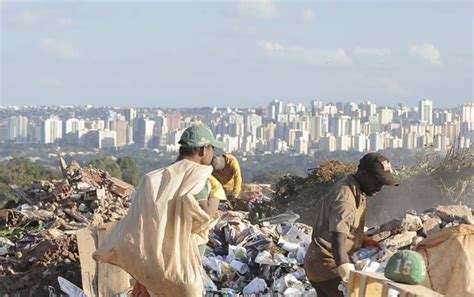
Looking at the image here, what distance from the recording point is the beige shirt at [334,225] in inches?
228

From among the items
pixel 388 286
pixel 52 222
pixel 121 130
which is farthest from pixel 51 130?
pixel 388 286

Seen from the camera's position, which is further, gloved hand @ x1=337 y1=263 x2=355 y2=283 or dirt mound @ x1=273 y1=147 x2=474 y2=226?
dirt mound @ x1=273 y1=147 x2=474 y2=226

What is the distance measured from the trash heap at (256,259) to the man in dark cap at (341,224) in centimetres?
253

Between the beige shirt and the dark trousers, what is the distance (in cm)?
3

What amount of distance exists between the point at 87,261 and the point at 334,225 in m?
4.56

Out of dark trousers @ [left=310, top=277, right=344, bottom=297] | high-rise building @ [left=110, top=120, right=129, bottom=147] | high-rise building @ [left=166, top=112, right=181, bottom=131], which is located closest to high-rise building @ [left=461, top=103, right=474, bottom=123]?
dark trousers @ [left=310, top=277, right=344, bottom=297]

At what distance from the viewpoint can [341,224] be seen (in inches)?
227

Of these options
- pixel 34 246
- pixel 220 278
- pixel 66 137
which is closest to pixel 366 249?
pixel 220 278

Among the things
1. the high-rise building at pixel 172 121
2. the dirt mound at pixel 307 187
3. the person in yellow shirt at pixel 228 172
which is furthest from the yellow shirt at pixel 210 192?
the high-rise building at pixel 172 121

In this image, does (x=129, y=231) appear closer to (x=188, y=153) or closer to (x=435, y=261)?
(x=188, y=153)

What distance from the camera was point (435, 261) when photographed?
5.76 meters

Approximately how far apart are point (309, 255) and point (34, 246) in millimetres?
5600

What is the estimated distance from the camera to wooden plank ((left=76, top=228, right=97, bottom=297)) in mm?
9578

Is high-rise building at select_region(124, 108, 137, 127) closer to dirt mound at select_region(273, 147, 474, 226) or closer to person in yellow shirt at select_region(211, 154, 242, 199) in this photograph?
dirt mound at select_region(273, 147, 474, 226)
